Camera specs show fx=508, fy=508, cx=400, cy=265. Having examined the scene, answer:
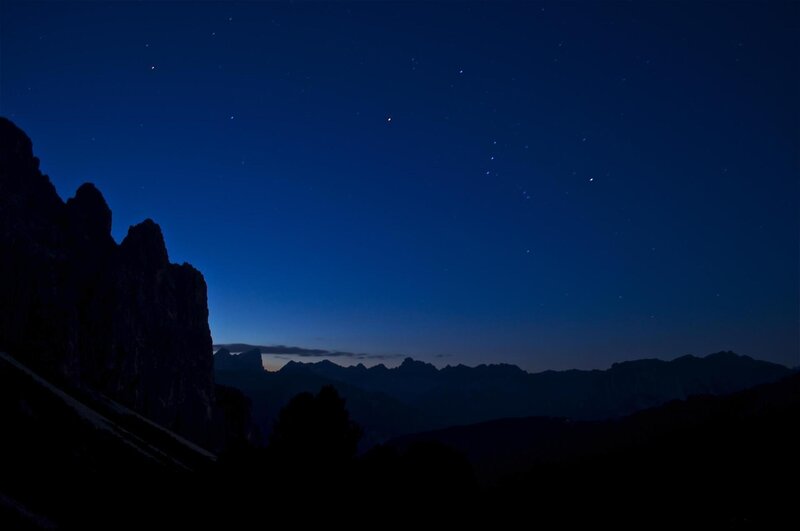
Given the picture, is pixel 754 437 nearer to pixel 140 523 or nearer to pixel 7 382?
pixel 140 523

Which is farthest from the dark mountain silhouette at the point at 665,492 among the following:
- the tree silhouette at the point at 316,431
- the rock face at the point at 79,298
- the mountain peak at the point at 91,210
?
the mountain peak at the point at 91,210

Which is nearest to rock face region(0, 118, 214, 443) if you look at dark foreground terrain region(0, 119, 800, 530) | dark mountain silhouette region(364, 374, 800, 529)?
dark foreground terrain region(0, 119, 800, 530)

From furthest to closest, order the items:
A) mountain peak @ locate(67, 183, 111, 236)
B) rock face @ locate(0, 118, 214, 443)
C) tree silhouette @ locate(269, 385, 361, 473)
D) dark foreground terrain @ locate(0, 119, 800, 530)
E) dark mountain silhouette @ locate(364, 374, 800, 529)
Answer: mountain peak @ locate(67, 183, 111, 236) → rock face @ locate(0, 118, 214, 443) → tree silhouette @ locate(269, 385, 361, 473) → dark mountain silhouette @ locate(364, 374, 800, 529) → dark foreground terrain @ locate(0, 119, 800, 530)

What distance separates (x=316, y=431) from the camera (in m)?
43.4

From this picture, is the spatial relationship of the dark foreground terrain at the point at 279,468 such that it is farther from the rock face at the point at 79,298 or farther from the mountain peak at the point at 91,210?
the mountain peak at the point at 91,210

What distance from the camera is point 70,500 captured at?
5856cm

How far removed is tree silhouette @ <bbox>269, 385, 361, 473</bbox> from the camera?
38.6 meters

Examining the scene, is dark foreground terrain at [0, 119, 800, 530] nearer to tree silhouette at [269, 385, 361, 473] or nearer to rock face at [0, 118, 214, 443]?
tree silhouette at [269, 385, 361, 473]

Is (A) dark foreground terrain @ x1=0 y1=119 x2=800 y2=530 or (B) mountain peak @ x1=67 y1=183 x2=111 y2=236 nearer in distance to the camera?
(A) dark foreground terrain @ x1=0 y1=119 x2=800 y2=530

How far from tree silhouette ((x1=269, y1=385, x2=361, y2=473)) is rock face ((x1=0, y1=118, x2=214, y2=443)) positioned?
97948 millimetres

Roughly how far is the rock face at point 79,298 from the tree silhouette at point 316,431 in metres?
97.9

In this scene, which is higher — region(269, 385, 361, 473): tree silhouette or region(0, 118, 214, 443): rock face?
region(0, 118, 214, 443): rock face

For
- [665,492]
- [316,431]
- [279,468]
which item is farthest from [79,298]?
[665,492]

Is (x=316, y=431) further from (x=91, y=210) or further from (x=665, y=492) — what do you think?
(x=91, y=210)
